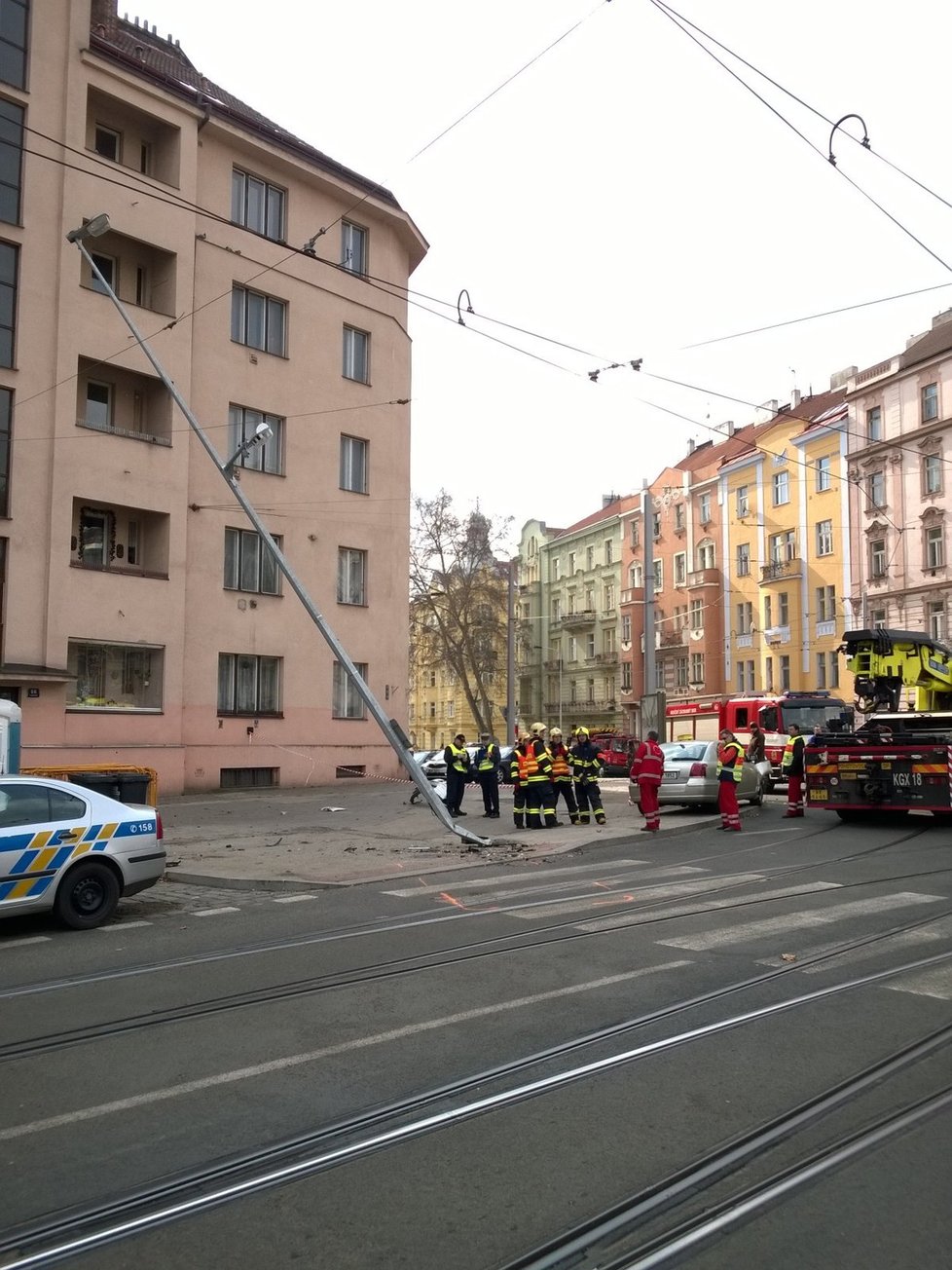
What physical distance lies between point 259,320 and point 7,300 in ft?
22.4

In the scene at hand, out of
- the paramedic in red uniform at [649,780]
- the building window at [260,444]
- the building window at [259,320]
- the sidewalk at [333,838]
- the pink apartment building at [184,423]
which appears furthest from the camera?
the building window at [259,320]

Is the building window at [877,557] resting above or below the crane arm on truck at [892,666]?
above

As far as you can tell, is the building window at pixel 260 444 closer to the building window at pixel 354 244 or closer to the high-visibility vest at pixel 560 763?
the building window at pixel 354 244

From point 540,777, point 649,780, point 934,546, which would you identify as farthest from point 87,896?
→ point 934,546

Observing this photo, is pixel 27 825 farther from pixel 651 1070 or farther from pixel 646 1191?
pixel 646 1191

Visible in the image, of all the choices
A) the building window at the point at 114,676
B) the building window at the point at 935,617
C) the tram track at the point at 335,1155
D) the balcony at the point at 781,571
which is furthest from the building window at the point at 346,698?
the balcony at the point at 781,571

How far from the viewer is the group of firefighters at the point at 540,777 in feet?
60.0

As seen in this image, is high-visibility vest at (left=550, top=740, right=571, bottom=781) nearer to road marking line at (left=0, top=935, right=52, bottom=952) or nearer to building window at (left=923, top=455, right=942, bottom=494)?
road marking line at (left=0, top=935, right=52, bottom=952)

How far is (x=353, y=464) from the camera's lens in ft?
Answer: 103

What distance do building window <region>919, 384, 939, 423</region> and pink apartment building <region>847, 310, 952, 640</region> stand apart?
39 millimetres

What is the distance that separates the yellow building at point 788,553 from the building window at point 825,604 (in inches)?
1.7

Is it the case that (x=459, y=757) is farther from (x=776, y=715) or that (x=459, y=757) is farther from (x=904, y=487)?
(x=904, y=487)

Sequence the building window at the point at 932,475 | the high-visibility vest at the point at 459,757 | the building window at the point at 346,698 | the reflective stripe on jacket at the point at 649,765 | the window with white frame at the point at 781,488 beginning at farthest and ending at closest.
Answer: the window with white frame at the point at 781,488
the building window at the point at 932,475
the building window at the point at 346,698
the high-visibility vest at the point at 459,757
the reflective stripe on jacket at the point at 649,765

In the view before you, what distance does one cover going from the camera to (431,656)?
55688mm
